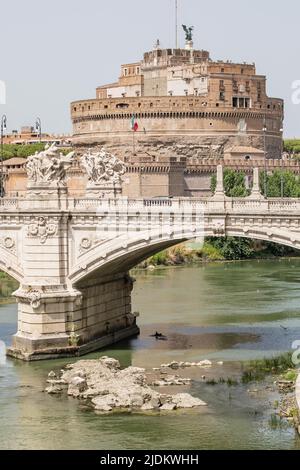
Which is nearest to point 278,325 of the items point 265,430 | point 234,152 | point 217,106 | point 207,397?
point 207,397

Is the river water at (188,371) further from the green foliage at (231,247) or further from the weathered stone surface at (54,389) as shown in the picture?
the green foliage at (231,247)

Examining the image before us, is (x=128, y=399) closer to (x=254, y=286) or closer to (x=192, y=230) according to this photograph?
(x=192, y=230)

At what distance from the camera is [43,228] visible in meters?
32.0

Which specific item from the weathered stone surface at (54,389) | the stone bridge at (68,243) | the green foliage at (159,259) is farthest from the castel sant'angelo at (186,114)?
the weathered stone surface at (54,389)

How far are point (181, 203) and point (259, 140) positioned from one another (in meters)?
60.9

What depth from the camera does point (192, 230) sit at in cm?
3006

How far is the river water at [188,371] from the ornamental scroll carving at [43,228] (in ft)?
10.7

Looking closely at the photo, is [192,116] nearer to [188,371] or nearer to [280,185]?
[280,185]

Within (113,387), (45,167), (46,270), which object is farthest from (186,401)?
(45,167)

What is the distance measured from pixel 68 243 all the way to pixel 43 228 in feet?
2.43

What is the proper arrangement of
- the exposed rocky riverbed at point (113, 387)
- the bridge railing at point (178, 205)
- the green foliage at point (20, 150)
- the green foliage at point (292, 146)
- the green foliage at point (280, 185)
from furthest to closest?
the green foliage at point (292, 146)
the green foliage at point (20, 150)
the green foliage at point (280, 185)
the bridge railing at point (178, 205)
the exposed rocky riverbed at point (113, 387)

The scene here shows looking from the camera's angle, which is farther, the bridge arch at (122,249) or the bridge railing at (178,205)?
the bridge arch at (122,249)

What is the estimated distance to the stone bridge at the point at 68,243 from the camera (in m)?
30.6
